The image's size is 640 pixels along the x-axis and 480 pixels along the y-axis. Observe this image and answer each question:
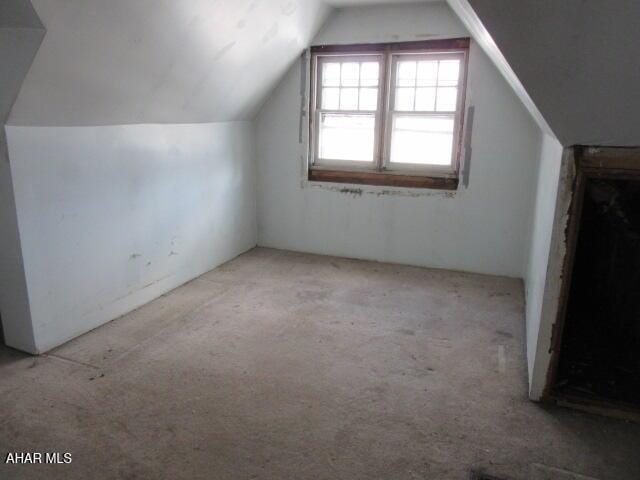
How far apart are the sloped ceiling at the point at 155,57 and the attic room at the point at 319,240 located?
0.02 m

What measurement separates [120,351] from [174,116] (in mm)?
1858

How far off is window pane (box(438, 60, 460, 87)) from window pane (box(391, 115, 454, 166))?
0.32 meters

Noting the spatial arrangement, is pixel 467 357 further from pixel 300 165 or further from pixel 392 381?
pixel 300 165

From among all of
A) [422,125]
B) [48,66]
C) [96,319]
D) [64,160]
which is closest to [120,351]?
[96,319]

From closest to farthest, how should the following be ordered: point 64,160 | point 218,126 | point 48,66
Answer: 1. point 48,66
2. point 64,160
3. point 218,126

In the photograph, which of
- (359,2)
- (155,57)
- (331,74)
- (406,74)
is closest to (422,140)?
(406,74)

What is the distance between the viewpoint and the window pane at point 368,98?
14.9 ft

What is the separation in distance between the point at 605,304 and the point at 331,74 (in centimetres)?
319

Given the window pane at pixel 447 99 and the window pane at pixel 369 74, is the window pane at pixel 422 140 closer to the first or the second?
the window pane at pixel 447 99

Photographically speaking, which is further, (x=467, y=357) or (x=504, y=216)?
(x=504, y=216)

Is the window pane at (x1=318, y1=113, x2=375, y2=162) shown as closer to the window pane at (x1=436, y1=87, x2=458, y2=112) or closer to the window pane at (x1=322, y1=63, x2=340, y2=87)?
the window pane at (x1=322, y1=63, x2=340, y2=87)

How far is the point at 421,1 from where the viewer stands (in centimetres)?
408

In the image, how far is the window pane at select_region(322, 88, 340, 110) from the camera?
4699 millimetres

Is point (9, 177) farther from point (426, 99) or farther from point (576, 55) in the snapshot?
point (426, 99)
